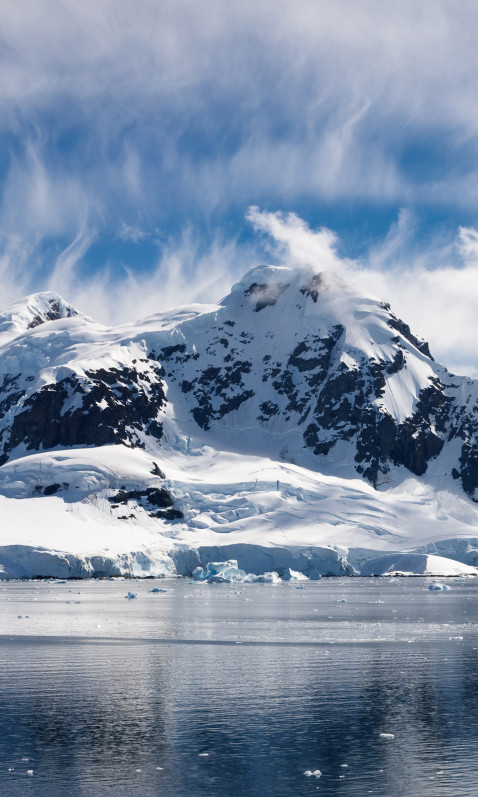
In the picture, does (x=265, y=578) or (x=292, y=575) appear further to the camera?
(x=292, y=575)

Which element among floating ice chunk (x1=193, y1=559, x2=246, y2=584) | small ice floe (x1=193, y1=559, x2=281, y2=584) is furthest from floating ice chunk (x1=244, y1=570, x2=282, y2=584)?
floating ice chunk (x1=193, y1=559, x2=246, y2=584)

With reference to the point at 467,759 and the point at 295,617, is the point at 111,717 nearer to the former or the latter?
the point at 467,759

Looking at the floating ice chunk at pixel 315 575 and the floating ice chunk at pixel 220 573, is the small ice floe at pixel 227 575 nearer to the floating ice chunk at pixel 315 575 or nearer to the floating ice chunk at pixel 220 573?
the floating ice chunk at pixel 220 573

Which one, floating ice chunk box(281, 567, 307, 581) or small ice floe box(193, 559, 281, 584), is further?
floating ice chunk box(281, 567, 307, 581)

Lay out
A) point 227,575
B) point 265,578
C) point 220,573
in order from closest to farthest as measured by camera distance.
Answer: point 220,573
point 265,578
point 227,575

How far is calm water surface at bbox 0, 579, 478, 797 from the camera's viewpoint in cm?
2556

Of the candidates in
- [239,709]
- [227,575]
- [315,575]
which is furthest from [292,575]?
[239,709]

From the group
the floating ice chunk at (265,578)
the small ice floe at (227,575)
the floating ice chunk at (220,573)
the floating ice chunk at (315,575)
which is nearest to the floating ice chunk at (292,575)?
the floating ice chunk at (265,578)

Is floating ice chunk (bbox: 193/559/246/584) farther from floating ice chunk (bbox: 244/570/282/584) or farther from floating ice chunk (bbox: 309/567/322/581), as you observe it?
floating ice chunk (bbox: 309/567/322/581)

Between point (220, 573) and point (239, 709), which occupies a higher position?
point (220, 573)

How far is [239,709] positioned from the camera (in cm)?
3503

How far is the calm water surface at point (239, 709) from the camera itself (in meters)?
25.6

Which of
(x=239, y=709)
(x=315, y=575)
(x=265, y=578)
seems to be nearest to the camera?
(x=239, y=709)

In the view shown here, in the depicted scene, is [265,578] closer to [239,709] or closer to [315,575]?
[315,575]
